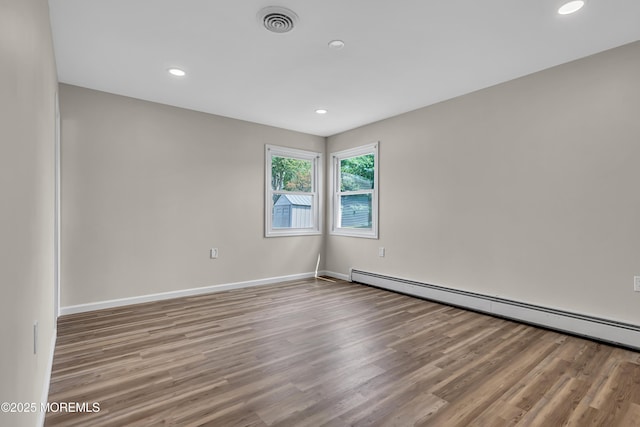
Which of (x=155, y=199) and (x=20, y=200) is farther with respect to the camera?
(x=155, y=199)

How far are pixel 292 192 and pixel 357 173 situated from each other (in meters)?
1.08

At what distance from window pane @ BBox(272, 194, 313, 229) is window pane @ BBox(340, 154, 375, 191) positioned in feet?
2.19

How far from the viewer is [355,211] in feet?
17.0

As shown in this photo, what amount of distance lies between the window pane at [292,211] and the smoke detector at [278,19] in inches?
115

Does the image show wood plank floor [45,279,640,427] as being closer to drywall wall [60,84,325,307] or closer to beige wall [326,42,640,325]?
beige wall [326,42,640,325]

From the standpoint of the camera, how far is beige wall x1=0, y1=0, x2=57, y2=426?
92 cm

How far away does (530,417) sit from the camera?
1.72 meters

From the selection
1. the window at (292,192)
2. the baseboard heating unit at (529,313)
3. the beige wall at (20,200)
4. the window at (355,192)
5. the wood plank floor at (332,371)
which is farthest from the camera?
the window at (292,192)

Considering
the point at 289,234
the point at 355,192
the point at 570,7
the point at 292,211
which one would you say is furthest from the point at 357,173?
the point at 570,7

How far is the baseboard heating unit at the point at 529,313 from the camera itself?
259 centimetres

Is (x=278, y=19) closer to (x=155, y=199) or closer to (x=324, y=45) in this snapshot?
(x=324, y=45)

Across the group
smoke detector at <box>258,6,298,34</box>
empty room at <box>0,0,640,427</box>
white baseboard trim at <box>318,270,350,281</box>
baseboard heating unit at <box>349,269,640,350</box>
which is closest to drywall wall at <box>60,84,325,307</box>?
empty room at <box>0,0,640,427</box>

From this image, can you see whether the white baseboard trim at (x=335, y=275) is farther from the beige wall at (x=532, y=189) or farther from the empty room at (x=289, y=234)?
the beige wall at (x=532, y=189)

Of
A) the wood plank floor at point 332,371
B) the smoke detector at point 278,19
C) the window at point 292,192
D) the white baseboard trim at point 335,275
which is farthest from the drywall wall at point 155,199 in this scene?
the smoke detector at point 278,19
